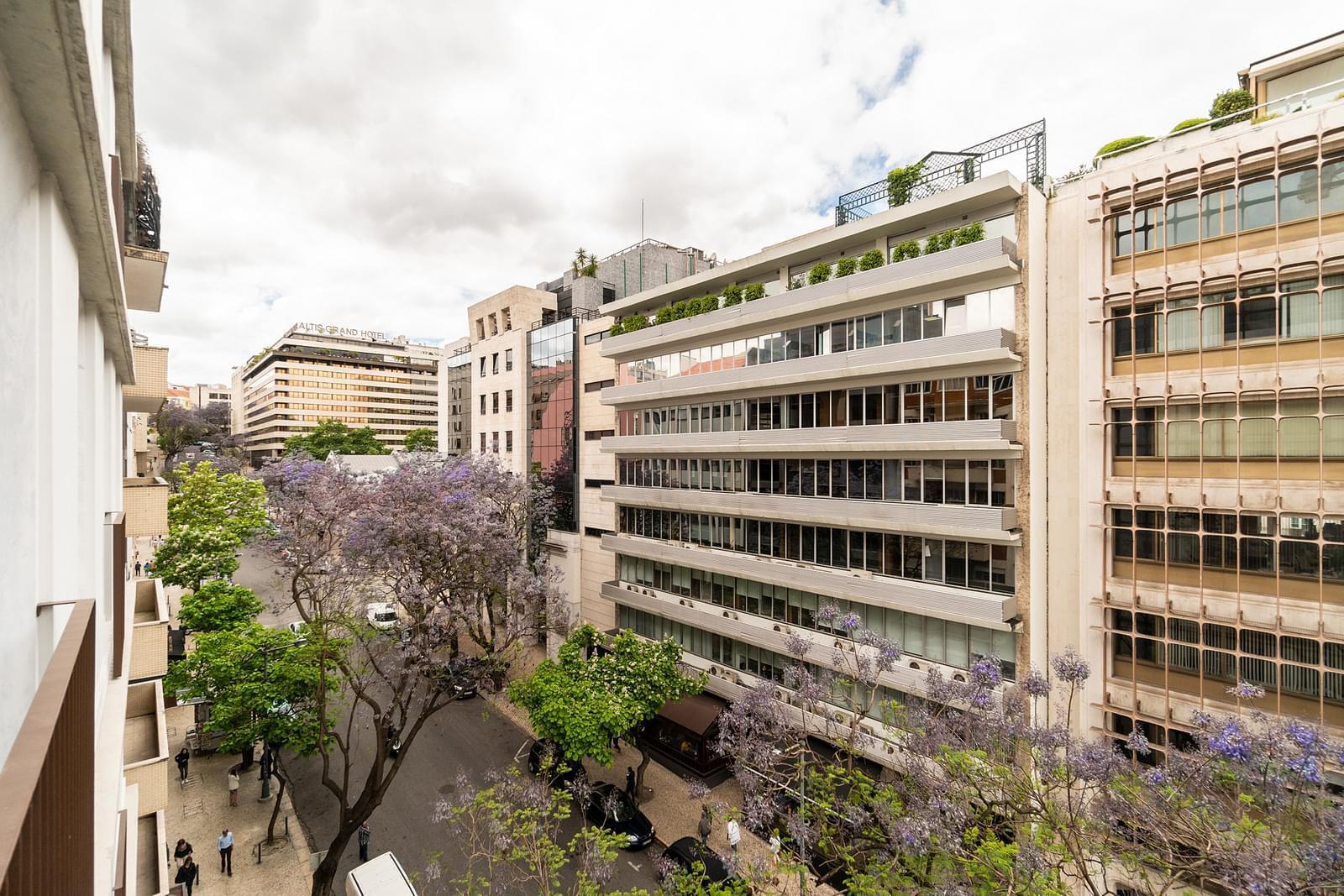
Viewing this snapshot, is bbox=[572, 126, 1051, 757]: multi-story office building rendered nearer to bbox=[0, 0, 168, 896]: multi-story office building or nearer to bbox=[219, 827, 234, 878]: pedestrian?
bbox=[219, 827, 234, 878]: pedestrian

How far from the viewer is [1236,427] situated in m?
12.6

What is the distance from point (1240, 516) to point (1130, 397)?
3.34 metres

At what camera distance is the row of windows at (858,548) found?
1616cm

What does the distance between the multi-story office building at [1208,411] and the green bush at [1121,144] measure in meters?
0.26

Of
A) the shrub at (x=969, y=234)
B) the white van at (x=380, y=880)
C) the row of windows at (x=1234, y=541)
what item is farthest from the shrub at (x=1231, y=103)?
the white van at (x=380, y=880)

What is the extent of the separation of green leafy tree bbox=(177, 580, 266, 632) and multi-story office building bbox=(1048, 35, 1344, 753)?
99.0 ft

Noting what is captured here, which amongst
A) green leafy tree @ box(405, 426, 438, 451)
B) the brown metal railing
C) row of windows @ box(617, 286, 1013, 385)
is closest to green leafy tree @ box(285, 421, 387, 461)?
green leafy tree @ box(405, 426, 438, 451)

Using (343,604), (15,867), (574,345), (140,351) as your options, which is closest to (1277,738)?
(15,867)

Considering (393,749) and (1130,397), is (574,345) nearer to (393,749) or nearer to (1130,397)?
(393,749)

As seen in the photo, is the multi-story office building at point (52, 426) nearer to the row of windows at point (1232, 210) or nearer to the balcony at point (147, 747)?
the balcony at point (147, 747)

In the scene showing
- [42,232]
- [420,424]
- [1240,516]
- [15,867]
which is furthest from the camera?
[420,424]

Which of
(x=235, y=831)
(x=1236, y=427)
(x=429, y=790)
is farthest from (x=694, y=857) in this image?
(x=1236, y=427)

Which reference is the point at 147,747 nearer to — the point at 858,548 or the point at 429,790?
the point at 429,790

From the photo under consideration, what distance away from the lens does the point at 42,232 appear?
9.08ft
